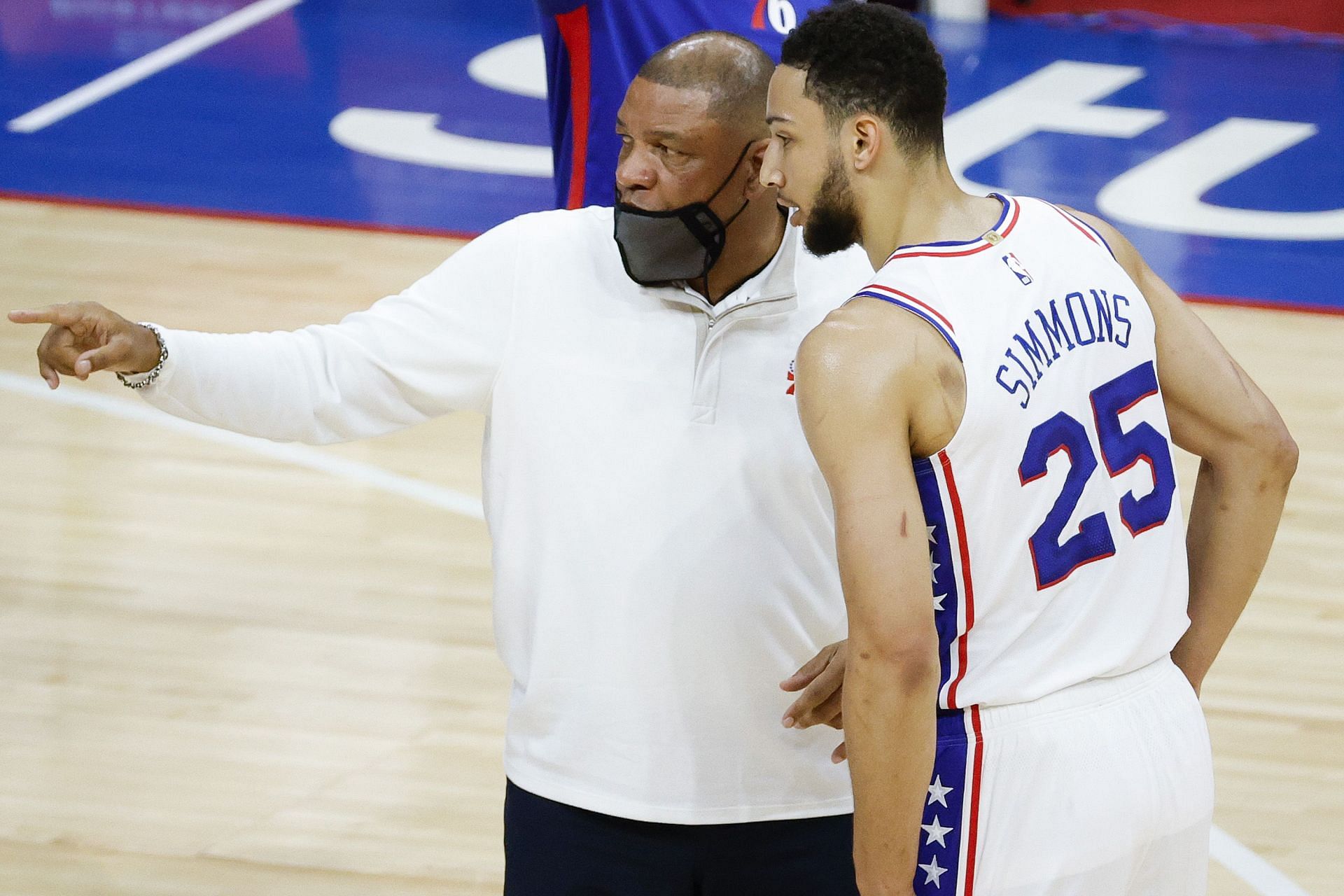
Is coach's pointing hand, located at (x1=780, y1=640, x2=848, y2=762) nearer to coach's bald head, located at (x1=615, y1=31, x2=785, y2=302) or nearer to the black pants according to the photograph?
the black pants

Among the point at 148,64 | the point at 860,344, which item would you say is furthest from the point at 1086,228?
the point at 148,64

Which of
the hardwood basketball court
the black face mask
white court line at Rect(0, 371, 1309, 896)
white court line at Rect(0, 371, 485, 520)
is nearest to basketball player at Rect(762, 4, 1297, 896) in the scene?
the black face mask

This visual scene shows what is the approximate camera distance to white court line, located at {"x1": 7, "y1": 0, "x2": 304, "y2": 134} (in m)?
8.98

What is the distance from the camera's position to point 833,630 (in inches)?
99.2

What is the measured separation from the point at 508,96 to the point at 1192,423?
7339 millimetres

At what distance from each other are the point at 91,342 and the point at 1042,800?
1.32 meters

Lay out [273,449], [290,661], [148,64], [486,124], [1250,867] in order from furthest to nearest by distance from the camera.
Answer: [148,64], [486,124], [273,449], [290,661], [1250,867]

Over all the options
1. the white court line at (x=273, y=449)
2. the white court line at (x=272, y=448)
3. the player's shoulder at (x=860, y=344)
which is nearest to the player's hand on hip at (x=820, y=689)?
the player's shoulder at (x=860, y=344)

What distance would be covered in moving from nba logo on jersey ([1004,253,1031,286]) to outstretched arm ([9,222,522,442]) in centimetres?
69

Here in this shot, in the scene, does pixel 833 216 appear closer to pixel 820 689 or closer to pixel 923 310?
pixel 923 310

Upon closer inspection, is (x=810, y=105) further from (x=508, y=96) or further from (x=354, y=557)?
(x=508, y=96)

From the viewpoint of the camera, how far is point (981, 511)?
6.97ft

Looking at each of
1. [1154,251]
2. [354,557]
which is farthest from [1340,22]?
[354,557]

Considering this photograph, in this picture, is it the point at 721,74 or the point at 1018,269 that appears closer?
the point at 1018,269
